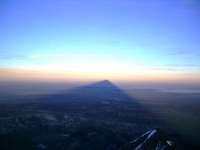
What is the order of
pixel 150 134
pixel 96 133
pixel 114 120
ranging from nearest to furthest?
pixel 150 134, pixel 96 133, pixel 114 120

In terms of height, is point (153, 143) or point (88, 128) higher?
point (153, 143)

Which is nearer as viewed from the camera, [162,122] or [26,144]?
[26,144]

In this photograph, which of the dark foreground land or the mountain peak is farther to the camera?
the dark foreground land

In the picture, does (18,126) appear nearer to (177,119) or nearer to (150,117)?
(150,117)

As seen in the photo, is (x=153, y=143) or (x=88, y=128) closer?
(x=153, y=143)

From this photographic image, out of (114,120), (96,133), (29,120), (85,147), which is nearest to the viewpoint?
(85,147)

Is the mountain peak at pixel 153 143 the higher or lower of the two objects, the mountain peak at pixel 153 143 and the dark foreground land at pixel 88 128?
the higher

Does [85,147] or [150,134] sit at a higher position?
[150,134]

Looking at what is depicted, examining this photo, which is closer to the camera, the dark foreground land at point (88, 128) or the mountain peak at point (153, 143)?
the mountain peak at point (153, 143)

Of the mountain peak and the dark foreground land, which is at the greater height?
the mountain peak

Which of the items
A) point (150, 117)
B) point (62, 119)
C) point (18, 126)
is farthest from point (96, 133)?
point (150, 117)

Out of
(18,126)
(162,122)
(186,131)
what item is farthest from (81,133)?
(162,122)
